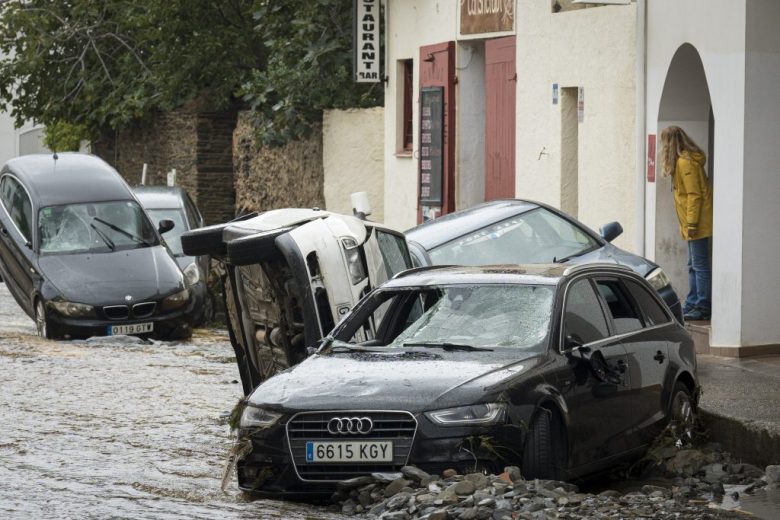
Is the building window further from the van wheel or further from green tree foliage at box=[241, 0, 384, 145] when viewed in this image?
the van wheel


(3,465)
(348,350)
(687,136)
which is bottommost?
(3,465)

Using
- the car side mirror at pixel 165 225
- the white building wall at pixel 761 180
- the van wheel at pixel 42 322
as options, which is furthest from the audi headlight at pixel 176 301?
the white building wall at pixel 761 180

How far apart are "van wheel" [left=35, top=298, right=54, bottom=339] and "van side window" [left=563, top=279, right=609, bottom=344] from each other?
432 inches

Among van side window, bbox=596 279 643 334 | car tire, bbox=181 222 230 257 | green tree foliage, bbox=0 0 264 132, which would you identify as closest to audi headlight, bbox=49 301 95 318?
car tire, bbox=181 222 230 257

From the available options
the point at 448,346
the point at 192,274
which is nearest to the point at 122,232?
the point at 192,274

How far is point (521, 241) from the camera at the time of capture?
15.3 m

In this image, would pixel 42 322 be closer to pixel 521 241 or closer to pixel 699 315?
pixel 521 241

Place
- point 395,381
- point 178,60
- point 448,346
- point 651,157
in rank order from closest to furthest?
point 395,381 < point 448,346 < point 651,157 < point 178,60

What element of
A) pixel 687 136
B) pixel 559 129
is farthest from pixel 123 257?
pixel 687 136

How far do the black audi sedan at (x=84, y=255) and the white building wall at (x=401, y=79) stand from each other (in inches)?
194

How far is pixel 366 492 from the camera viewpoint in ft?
29.1

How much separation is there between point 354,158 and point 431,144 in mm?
3716

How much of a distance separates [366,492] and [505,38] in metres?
14.5

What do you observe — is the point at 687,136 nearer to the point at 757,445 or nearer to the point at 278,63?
the point at 757,445
